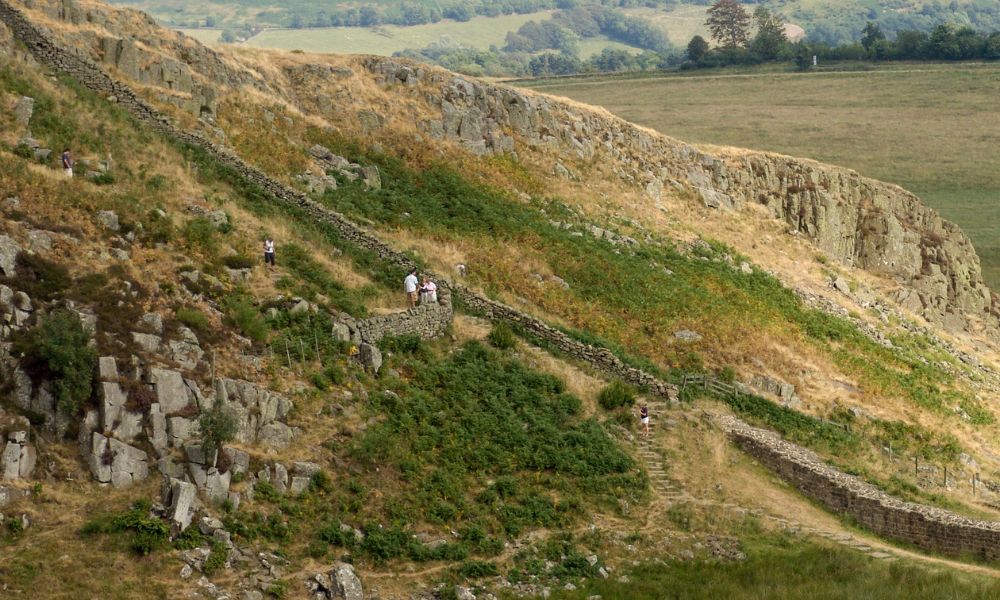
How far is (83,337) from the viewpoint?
69.6 feet

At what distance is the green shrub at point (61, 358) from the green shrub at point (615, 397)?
41.1ft

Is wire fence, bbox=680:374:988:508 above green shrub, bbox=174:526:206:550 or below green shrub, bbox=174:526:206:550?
below

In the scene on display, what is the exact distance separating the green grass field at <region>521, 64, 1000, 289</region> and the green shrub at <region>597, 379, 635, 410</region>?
5350 centimetres

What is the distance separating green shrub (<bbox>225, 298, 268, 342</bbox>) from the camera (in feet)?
81.0

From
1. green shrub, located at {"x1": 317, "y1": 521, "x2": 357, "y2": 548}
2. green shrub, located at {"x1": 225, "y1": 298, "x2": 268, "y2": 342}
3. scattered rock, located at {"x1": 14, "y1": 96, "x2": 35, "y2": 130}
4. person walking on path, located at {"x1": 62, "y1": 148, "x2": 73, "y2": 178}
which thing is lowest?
green shrub, located at {"x1": 317, "y1": 521, "x2": 357, "y2": 548}

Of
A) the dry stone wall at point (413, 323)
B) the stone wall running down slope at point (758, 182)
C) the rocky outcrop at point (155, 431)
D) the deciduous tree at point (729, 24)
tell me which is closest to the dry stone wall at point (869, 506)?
the dry stone wall at point (413, 323)

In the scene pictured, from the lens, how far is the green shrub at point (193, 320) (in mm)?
23672

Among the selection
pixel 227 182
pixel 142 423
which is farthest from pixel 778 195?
pixel 142 423

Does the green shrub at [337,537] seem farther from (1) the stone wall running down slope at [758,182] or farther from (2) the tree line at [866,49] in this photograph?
(2) the tree line at [866,49]

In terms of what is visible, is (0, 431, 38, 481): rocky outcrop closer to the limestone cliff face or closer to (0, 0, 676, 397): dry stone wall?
(0, 0, 676, 397): dry stone wall

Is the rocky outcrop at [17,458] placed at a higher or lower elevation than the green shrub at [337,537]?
higher

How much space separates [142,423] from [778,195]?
3939cm

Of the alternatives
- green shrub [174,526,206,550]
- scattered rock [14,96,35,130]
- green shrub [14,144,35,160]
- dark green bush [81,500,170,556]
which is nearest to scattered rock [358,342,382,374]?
green shrub [174,526,206,550]

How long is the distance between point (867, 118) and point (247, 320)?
89.4 metres
